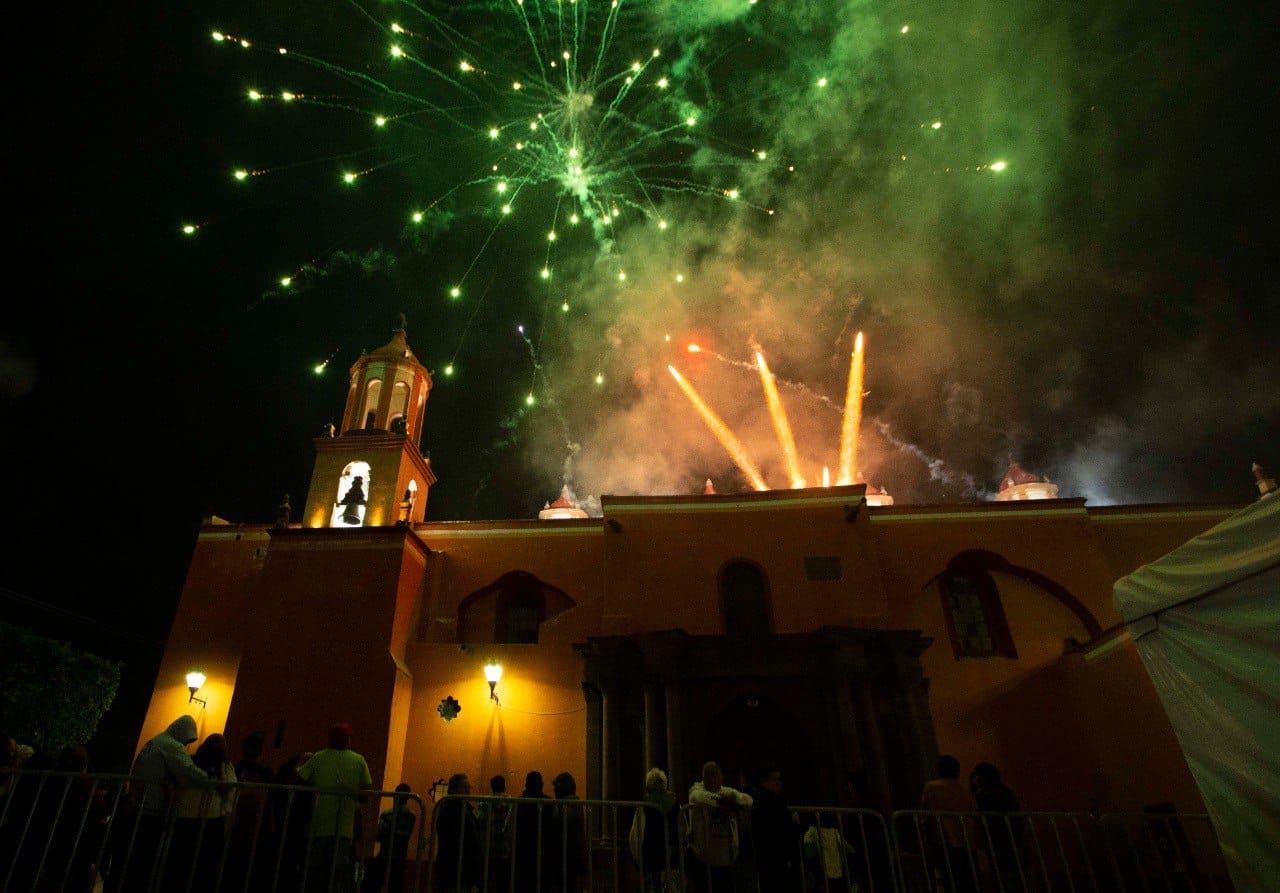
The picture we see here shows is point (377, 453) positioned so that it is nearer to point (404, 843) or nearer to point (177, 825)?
point (404, 843)

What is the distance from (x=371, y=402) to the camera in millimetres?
20859

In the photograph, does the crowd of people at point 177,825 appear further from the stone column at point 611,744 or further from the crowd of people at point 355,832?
the stone column at point 611,744

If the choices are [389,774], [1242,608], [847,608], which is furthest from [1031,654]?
[389,774]

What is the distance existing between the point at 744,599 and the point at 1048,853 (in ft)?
22.5

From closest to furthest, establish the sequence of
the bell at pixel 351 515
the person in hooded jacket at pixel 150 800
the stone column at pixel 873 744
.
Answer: the person in hooded jacket at pixel 150 800
the stone column at pixel 873 744
the bell at pixel 351 515

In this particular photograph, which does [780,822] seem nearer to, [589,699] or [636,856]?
[636,856]

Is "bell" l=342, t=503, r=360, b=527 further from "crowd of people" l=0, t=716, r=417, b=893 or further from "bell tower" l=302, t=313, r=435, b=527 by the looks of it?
"crowd of people" l=0, t=716, r=417, b=893

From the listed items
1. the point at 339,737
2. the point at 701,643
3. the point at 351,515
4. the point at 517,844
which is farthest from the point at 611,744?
the point at 351,515

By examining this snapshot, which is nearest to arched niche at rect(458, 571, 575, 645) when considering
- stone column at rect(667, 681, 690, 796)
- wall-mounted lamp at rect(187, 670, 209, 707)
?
stone column at rect(667, 681, 690, 796)

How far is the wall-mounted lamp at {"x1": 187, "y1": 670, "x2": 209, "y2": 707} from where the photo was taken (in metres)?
15.4

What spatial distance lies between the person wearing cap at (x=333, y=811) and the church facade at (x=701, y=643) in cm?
735

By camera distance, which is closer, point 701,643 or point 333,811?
point 333,811

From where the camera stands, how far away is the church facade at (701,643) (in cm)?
1305

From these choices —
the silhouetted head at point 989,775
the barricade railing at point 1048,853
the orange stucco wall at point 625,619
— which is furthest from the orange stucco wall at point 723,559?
the silhouetted head at point 989,775
